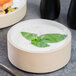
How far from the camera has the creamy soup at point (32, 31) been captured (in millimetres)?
877

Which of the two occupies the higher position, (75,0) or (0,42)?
(75,0)

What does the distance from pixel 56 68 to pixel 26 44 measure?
0.38 feet

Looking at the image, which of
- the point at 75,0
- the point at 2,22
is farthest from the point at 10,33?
the point at 75,0

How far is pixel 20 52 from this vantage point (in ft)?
2.83

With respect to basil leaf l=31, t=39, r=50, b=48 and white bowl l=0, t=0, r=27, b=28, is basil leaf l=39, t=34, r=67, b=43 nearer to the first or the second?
basil leaf l=31, t=39, r=50, b=48

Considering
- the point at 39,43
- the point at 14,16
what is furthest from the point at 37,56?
the point at 14,16

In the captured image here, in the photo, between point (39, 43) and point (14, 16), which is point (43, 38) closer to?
point (39, 43)

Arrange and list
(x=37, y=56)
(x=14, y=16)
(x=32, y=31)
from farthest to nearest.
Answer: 1. (x=14, y=16)
2. (x=32, y=31)
3. (x=37, y=56)

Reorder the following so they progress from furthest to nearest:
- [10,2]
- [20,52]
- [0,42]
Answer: [10,2] < [0,42] < [20,52]

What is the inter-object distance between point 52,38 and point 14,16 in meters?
0.25

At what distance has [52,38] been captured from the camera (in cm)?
91

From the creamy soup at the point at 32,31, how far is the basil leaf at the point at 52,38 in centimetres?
1

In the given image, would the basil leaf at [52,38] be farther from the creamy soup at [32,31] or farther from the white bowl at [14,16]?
the white bowl at [14,16]

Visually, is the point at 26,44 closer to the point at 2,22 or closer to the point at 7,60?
the point at 7,60
